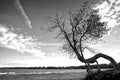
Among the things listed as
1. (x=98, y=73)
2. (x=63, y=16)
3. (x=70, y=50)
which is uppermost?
(x=63, y=16)

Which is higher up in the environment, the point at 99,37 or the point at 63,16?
the point at 63,16

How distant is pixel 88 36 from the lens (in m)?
24.4

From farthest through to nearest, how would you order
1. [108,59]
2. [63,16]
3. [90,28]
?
[63,16], [90,28], [108,59]

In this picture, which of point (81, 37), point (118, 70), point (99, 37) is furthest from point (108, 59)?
point (81, 37)

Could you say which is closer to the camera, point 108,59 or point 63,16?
point 108,59

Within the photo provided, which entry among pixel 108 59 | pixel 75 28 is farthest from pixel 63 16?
pixel 108 59

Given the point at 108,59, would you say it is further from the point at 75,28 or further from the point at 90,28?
the point at 75,28

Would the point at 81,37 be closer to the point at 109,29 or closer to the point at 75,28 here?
the point at 75,28

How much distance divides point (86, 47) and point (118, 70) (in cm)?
602

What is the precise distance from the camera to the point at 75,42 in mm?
23812

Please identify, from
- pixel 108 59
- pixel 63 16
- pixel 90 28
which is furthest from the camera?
pixel 63 16

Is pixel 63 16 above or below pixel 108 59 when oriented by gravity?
above

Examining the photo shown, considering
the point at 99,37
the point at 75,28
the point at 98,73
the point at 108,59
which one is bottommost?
the point at 98,73

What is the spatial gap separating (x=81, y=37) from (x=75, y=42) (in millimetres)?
1335
